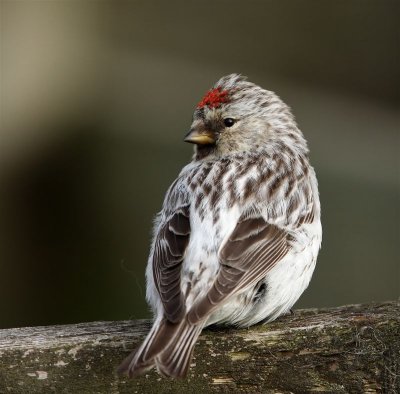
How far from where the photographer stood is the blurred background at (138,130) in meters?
6.86

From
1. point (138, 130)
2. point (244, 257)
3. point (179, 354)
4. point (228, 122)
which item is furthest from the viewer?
Result: point (138, 130)

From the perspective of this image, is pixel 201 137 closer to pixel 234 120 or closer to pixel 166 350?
pixel 234 120

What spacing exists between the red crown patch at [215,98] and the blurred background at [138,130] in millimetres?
2223

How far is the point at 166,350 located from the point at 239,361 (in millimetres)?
280

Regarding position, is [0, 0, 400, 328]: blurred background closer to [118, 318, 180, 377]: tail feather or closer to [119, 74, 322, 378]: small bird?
[119, 74, 322, 378]: small bird

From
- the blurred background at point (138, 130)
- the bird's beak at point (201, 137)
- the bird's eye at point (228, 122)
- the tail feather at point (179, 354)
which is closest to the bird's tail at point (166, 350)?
the tail feather at point (179, 354)

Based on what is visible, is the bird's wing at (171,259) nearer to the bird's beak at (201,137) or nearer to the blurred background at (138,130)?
the bird's beak at (201,137)

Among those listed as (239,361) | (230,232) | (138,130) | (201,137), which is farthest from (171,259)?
(138,130)

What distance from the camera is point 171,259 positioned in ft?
11.9

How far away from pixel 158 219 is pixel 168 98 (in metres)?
2.99

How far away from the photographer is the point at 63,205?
6.90 meters

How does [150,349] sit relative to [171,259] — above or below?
below

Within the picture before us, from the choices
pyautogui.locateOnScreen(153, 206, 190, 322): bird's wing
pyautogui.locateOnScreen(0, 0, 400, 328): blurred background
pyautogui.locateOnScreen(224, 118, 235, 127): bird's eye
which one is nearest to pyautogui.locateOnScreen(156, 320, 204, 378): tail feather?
pyautogui.locateOnScreen(153, 206, 190, 322): bird's wing

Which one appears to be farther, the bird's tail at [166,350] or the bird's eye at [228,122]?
the bird's eye at [228,122]
